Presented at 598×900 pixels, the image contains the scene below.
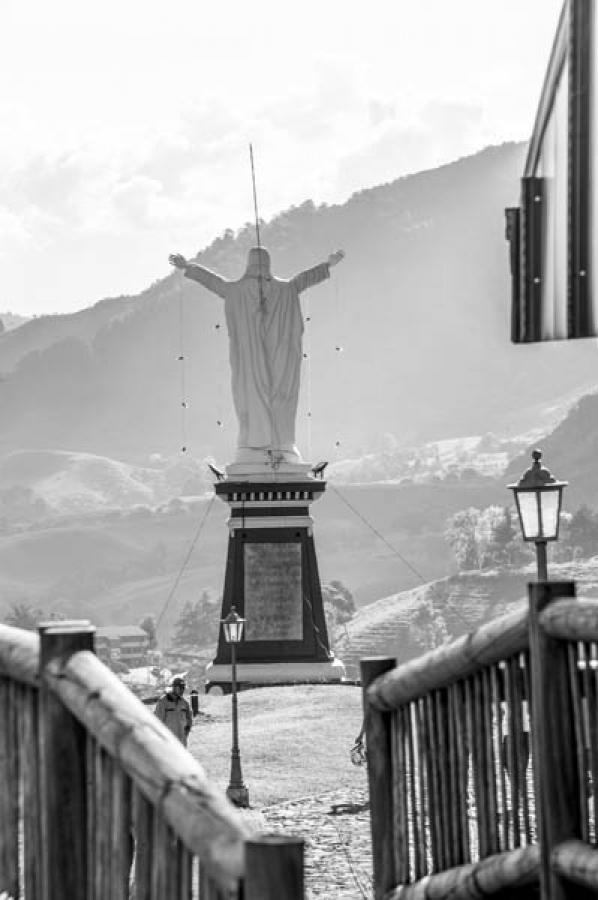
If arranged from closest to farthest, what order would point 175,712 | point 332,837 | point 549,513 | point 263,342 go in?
1. point 549,513
2. point 332,837
3. point 175,712
4. point 263,342

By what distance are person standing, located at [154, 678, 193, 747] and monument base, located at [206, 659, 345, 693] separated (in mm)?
14875

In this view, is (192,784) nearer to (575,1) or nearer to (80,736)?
(80,736)

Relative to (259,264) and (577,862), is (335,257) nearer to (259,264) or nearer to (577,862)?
(259,264)

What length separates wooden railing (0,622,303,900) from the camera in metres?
3.49

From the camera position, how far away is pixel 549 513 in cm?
1275

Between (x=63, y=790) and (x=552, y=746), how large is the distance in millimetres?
1188

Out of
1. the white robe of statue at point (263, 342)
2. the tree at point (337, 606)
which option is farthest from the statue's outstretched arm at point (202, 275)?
the tree at point (337, 606)

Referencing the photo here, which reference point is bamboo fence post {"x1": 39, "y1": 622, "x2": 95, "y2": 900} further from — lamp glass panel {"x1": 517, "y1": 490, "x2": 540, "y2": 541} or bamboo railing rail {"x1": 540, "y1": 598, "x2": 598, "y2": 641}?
lamp glass panel {"x1": 517, "y1": 490, "x2": 540, "y2": 541}

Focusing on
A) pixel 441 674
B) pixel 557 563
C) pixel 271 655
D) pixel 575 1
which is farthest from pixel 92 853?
pixel 557 563

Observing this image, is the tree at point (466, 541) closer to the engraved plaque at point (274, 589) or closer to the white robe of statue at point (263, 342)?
the white robe of statue at point (263, 342)

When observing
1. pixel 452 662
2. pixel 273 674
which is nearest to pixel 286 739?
pixel 273 674

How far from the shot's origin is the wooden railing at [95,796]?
3.49m

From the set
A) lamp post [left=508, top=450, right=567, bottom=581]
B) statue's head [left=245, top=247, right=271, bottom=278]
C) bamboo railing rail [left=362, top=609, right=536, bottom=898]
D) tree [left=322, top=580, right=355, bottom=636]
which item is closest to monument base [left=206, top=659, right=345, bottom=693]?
statue's head [left=245, top=247, right=271, bottom=278]

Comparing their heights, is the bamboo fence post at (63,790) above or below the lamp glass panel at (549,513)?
below
